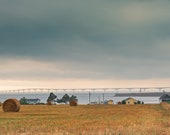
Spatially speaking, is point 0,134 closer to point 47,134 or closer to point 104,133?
point 47,134

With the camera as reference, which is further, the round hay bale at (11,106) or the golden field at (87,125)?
the round hay bale at (11,106)

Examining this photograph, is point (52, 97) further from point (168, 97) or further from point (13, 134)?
point (13, 134)

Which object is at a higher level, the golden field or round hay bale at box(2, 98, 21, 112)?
round hay bale at box(2, 98, 21, 112)

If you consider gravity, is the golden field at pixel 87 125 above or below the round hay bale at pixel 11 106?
below

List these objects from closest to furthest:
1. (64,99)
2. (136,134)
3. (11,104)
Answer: (136,134) < (11,104) < (64,99)

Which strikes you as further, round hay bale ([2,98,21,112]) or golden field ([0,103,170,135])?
round hay bale ([2,98,21,112])

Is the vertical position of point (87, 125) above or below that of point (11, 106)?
below

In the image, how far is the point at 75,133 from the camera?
66.4 ft

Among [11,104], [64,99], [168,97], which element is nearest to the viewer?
[11,104]

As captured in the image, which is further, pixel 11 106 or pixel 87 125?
pixel 11 106

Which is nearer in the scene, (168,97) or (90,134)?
(90,134)

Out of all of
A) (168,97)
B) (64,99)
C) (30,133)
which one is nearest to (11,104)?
(30,133)

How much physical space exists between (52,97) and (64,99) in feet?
20.1

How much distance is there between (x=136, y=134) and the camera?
1902 centimetres
